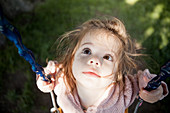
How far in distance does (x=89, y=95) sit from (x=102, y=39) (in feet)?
1.22

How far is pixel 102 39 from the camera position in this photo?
3.07ft

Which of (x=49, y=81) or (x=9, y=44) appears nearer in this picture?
(x=49, y=81)

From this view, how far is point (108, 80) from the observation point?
937mm

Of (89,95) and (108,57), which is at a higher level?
(108,57)

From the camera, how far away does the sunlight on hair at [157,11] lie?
2.04 meters

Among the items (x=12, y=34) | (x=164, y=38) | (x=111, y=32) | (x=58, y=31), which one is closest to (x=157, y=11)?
(x=164, y=38)

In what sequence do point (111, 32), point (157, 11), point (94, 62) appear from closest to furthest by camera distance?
point (94, 62), point (111, 32), point (157, 11)

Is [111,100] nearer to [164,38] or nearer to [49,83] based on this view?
[49,83]

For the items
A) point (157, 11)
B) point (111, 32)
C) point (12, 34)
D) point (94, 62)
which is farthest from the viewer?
point (157, 11)

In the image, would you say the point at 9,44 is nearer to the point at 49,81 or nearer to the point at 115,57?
the point at 49,81

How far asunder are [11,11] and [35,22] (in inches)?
13.4

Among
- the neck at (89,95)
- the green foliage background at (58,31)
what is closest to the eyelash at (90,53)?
the neck at (89,95)

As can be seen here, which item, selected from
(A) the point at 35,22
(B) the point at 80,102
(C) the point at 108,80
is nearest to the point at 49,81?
(B) the point at 80,102

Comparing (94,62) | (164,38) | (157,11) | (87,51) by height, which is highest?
(157,11)
